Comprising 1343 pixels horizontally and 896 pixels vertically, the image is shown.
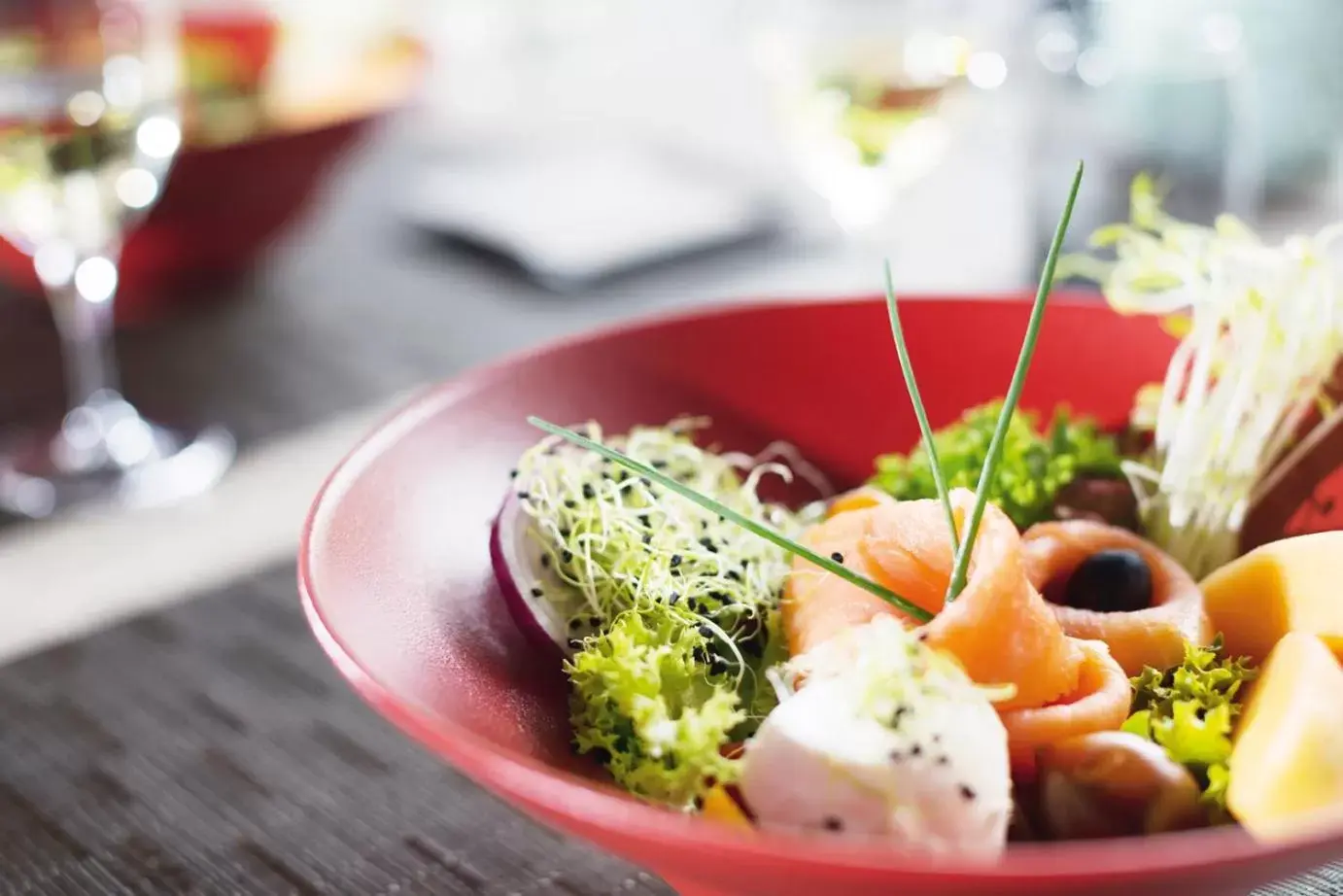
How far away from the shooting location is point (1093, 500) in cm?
116

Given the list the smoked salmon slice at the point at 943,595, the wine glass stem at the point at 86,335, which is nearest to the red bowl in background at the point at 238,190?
the wine glass stem at the point at 86,335

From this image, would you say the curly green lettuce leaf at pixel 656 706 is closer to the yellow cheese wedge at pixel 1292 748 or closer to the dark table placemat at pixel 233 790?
the dark table placemat at pixel 233 790

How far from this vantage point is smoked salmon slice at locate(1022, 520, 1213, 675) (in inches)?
36.7

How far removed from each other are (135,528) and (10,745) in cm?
51

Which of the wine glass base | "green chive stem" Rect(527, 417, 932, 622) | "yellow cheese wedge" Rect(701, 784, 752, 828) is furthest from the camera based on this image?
the wine glass base

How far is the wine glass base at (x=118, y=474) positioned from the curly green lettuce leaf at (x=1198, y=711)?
48.0 inches

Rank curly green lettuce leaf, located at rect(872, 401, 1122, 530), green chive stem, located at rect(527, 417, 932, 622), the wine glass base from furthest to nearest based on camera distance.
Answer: the wine glass base → curly green lettuce leaf, located at rect(872, 401, 1122, 530) → green chive stem, located at rect(527, 417, 932, 622)

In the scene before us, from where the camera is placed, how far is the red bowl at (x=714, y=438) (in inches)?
23.9

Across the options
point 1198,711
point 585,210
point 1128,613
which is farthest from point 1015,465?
point 585,210

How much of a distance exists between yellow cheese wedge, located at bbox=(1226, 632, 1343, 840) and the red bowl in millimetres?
40

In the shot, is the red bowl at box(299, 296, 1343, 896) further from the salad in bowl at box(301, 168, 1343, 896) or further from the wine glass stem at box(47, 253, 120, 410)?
the wine glass stem at box(47, 253, 120, 410)

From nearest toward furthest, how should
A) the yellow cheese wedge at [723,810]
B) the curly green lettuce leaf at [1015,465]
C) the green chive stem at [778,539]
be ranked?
the yellow cheese wedge at [723,810]
the green chive stem at [778,539]
the curly green lettuce leaf at [1015,465]

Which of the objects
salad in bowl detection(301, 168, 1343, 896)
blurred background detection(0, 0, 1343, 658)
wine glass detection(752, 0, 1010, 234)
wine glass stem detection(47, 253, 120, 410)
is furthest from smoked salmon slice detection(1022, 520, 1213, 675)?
wine glass stem detection(47, 253, 120, 410)

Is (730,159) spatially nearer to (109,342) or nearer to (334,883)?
(109,342)
